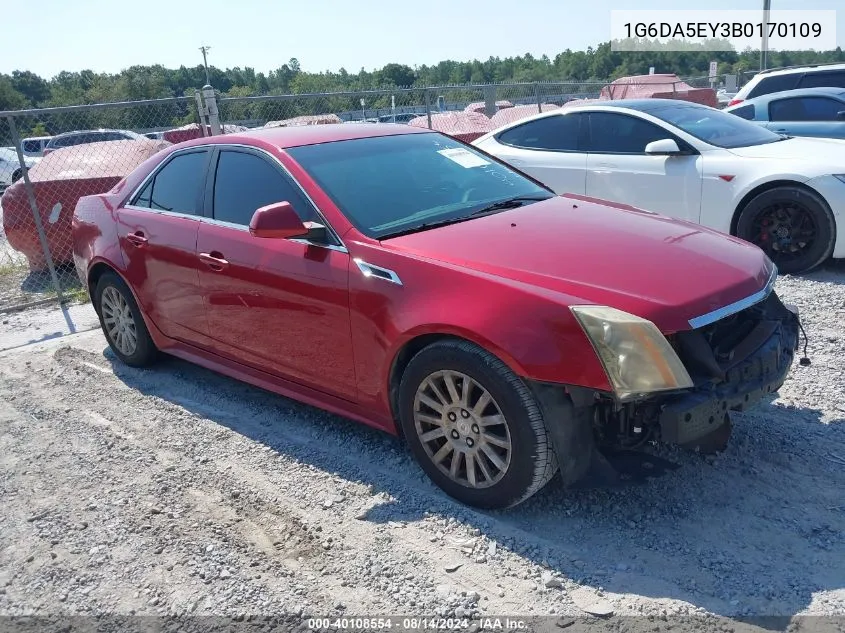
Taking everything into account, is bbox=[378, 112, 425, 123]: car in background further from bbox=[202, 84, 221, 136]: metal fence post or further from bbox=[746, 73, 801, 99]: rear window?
bbox=[746, 73, 801, 99]: rear window

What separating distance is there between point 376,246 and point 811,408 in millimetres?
2557

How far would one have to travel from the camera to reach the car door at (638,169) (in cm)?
692

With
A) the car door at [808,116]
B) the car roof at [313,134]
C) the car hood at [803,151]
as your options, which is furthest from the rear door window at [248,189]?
the car door at [808,116]

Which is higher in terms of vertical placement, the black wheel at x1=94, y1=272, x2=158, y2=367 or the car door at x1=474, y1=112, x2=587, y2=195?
the car door at x1=474, y1=112, x2=587, y2=195

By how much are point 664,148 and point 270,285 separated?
4.32 metres

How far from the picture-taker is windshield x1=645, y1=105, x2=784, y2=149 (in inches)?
277

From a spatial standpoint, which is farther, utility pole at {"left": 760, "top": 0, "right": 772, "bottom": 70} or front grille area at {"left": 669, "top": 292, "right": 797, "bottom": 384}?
utility pole at {"left": 760, "top": 0, "right": 772, "bottom": 70}

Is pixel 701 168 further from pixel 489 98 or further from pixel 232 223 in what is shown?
pixel 489 98

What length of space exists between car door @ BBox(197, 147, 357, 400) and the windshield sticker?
103 centimetres

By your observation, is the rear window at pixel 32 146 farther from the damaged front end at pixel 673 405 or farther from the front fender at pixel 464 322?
the damaged front end at pixel 673 405

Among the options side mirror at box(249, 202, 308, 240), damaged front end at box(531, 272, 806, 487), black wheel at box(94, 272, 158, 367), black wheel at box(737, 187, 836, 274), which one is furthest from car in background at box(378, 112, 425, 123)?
damaged front end at box(531, 272, 806, 487)

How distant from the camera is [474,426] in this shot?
10.6 ft

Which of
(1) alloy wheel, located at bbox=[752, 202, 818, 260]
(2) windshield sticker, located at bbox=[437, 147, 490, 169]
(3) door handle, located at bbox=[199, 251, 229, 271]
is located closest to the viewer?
(3) door handle, located at bbox=[199, 251, 229, 271]

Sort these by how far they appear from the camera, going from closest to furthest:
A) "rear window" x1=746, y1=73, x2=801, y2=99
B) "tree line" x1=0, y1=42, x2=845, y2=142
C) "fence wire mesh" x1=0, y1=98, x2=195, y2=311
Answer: "fence wire mesh" x1=0, y1=98, x2=195, y2=311 < "rear window" x1=746, y1=73, x2=801, y2=99 < "tree line" x1=0, y1=42, x2=845, y2=142
